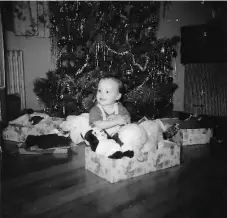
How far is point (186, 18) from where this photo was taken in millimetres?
3572

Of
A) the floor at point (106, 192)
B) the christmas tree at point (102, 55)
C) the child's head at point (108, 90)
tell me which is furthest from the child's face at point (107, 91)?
the christmas tree at point (102, 55)

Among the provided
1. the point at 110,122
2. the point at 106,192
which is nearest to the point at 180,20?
the point at 110,122

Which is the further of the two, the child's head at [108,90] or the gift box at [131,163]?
the child's head at [108,90]

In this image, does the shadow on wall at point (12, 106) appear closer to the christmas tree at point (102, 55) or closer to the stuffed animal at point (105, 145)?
the christmas tree at point (102, 55)

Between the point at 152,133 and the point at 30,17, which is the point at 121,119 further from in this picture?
the point at 30,17

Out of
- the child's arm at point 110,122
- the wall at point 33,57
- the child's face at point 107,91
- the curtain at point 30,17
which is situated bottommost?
the child's arm at point 110,122

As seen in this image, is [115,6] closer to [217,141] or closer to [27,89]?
[27,89]

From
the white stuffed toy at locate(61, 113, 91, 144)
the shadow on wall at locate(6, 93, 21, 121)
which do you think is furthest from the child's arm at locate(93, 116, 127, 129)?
the shadow on wall at locate(6, 93, 21, 121)

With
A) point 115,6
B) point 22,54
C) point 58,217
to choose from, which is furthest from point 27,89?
point 58,217

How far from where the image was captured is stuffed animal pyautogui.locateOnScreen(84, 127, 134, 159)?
129 centimetres

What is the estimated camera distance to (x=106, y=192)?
117 cm

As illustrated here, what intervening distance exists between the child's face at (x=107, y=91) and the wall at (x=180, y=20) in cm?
225

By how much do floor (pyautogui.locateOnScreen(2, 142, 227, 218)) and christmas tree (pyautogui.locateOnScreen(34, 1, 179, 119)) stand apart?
88 cm

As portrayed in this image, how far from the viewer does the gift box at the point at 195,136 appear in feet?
6.44
